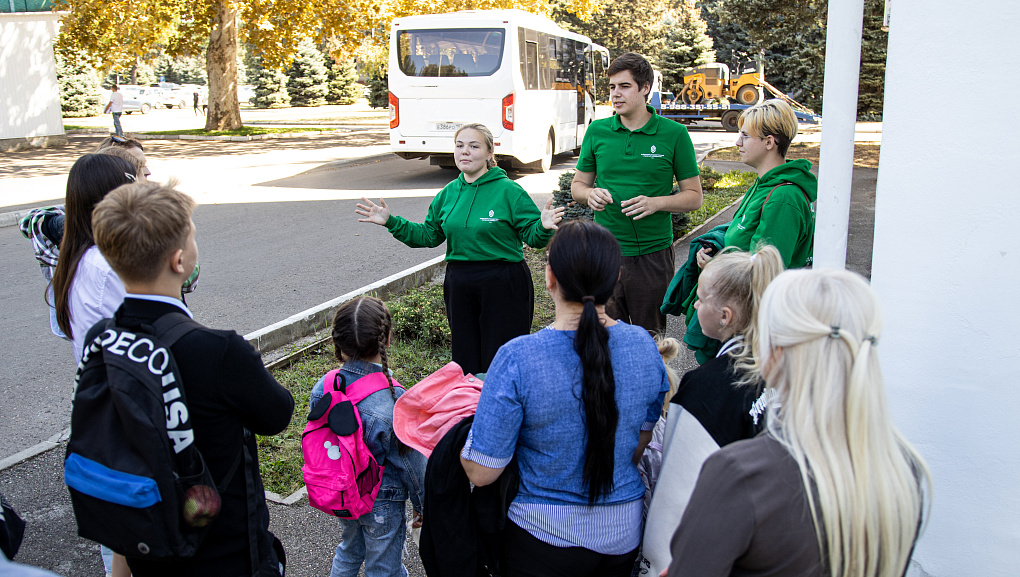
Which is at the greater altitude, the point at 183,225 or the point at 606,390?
the point at 183,225

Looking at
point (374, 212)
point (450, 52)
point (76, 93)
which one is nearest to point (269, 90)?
point (76, 93)

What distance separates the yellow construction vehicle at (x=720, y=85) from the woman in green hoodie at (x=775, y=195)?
25.6m

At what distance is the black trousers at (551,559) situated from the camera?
7.13 ft

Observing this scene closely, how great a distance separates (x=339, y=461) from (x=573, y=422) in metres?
1.03

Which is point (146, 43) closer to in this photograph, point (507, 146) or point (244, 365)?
point (507, 146)

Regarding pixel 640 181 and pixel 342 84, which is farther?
pixel 342 84

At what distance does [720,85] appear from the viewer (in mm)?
28797

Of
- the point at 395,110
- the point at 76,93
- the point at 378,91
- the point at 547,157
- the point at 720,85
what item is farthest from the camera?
the point at 378,91

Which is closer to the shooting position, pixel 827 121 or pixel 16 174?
pixel 827 121

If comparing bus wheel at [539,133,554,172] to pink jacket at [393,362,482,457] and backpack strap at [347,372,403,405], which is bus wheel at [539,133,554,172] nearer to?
backpack strap at [347,372,403,405]

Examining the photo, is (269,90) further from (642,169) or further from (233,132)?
(642,169)

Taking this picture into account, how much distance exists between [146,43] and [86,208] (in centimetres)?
2308

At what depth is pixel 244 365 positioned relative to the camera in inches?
81.0

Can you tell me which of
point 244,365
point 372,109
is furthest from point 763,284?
point 372,109
